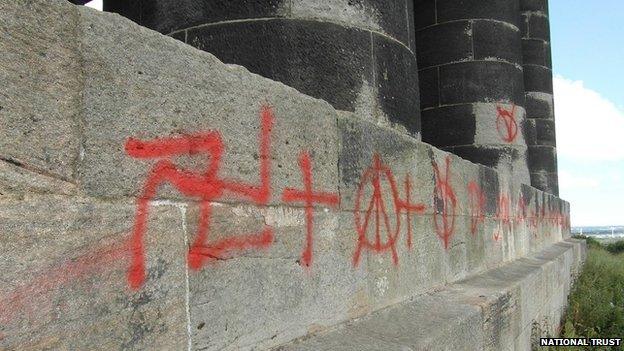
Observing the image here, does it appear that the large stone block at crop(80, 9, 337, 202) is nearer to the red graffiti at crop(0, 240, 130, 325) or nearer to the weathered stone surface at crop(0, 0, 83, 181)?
the weathered stone surface at crop(0, 0, 83, 181)

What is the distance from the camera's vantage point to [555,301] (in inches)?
272

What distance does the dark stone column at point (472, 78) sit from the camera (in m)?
7.86

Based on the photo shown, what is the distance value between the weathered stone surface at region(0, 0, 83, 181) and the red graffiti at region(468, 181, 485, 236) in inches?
148

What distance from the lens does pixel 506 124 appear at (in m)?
7.94

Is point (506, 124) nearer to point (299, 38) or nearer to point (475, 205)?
point (475, 205)

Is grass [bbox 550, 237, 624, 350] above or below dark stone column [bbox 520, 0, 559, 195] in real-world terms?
below

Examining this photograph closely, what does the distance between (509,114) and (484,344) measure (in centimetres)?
527

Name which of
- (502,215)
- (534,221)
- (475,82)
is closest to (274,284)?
(502,215)

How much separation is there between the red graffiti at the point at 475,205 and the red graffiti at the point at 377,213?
5.83 feet

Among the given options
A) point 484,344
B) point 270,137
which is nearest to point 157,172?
point 270,137

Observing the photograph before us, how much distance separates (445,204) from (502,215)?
2.30 m

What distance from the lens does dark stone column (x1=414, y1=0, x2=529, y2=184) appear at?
786 cm

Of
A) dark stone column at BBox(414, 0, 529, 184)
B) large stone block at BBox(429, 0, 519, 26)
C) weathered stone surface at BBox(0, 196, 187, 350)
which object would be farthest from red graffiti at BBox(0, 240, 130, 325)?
large stone block at BBox(429, 0, 519, 26)

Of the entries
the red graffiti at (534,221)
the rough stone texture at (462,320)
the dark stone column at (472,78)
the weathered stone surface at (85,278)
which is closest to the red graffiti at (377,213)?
the rough stone texture at (462,320)
